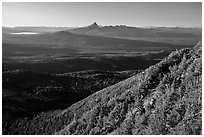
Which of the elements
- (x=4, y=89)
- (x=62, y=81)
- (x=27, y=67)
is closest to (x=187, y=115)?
(x=4, y=89)

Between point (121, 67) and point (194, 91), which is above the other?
point (194, 91)

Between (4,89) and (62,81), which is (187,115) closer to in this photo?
(4,89)

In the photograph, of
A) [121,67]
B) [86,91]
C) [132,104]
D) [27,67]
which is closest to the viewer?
[132,104]

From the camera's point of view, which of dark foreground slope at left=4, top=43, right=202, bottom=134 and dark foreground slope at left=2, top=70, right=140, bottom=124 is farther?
dark foreground slope at left=2, top=70, right=140, bottom=124

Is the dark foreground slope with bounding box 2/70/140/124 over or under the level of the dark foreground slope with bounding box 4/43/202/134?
under

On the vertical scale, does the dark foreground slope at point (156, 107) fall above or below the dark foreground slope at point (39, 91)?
above

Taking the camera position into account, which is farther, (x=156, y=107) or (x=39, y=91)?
(x=39, y=91)

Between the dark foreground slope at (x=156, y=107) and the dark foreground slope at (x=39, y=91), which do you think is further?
the dark foreground slope at (x=39, y=91)

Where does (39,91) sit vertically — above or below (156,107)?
below
